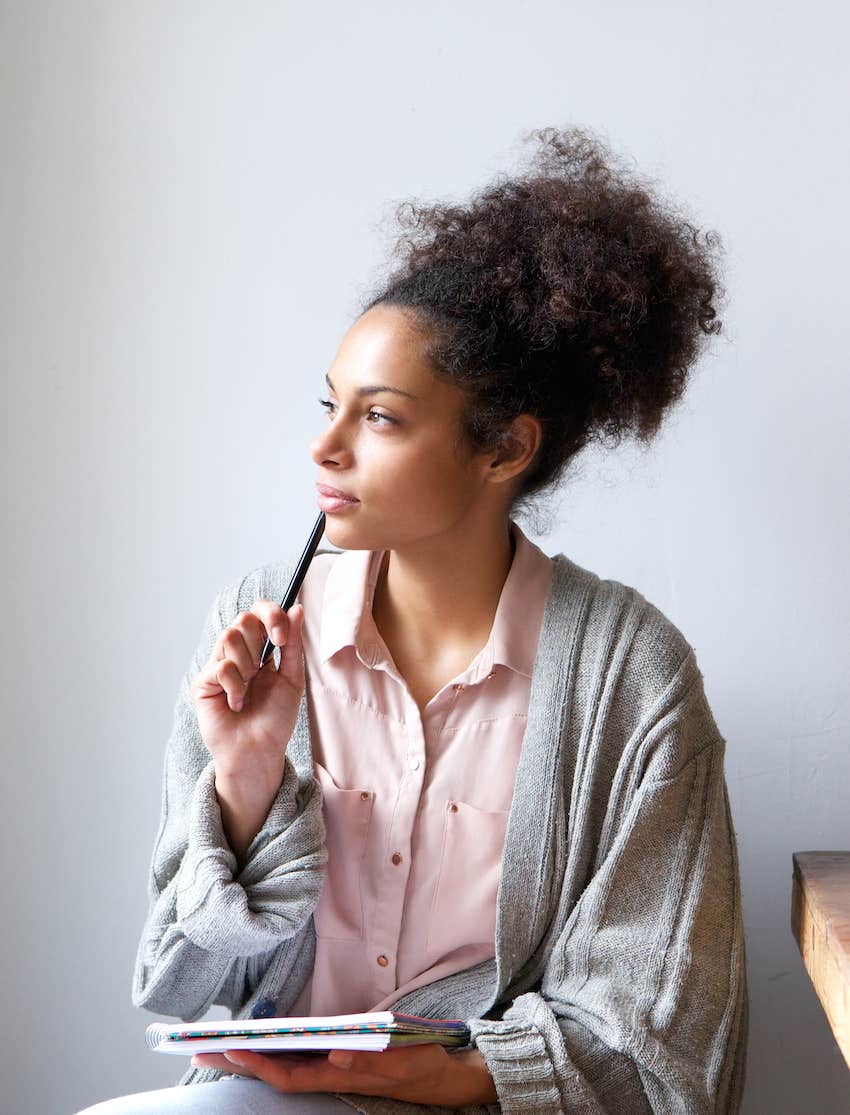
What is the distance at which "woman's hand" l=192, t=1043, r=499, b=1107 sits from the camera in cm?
106

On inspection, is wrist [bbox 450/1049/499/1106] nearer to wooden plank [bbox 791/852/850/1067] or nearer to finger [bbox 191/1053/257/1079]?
finger [bbox 191/1053/257/1079]

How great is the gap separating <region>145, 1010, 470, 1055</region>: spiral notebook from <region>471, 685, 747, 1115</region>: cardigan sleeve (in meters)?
0.16

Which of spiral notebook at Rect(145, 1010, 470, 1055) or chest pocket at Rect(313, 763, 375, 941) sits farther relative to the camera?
chest pocket at Rect(313, 763, 375, 941)

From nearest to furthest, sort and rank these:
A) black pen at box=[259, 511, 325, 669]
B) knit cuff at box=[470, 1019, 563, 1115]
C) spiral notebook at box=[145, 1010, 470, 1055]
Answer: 1. spiral notebook at box=[145, 1010, 470, 1055]
2. knit cuff at box=[470, 1019, 563, 1115]
3. black pen at box=[259, 511, 325, 669]

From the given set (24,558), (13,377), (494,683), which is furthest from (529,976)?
(13,377)

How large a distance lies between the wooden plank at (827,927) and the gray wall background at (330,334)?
0.75ft

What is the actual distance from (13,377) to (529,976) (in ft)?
2.89

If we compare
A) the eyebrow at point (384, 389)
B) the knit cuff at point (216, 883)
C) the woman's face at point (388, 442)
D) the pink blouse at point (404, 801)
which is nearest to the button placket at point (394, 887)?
the pink blouse at point (404, 801)

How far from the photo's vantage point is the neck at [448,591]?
1246 millimetres

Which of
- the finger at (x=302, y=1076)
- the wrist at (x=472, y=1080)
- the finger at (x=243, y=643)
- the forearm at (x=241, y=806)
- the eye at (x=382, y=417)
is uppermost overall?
the eye at (x=382, y=417)

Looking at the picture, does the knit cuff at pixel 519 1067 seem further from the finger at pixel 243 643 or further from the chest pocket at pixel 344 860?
the finger at pixel 243 643

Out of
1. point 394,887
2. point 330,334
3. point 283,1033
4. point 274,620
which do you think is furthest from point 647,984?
point 330,334

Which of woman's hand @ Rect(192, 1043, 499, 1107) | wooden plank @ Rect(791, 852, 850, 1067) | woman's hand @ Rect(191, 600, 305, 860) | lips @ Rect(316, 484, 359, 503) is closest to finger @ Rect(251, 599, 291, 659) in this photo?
woman's hand @ Rect(191, 600, 305, 860)

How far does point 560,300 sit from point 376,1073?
0.66 meters
